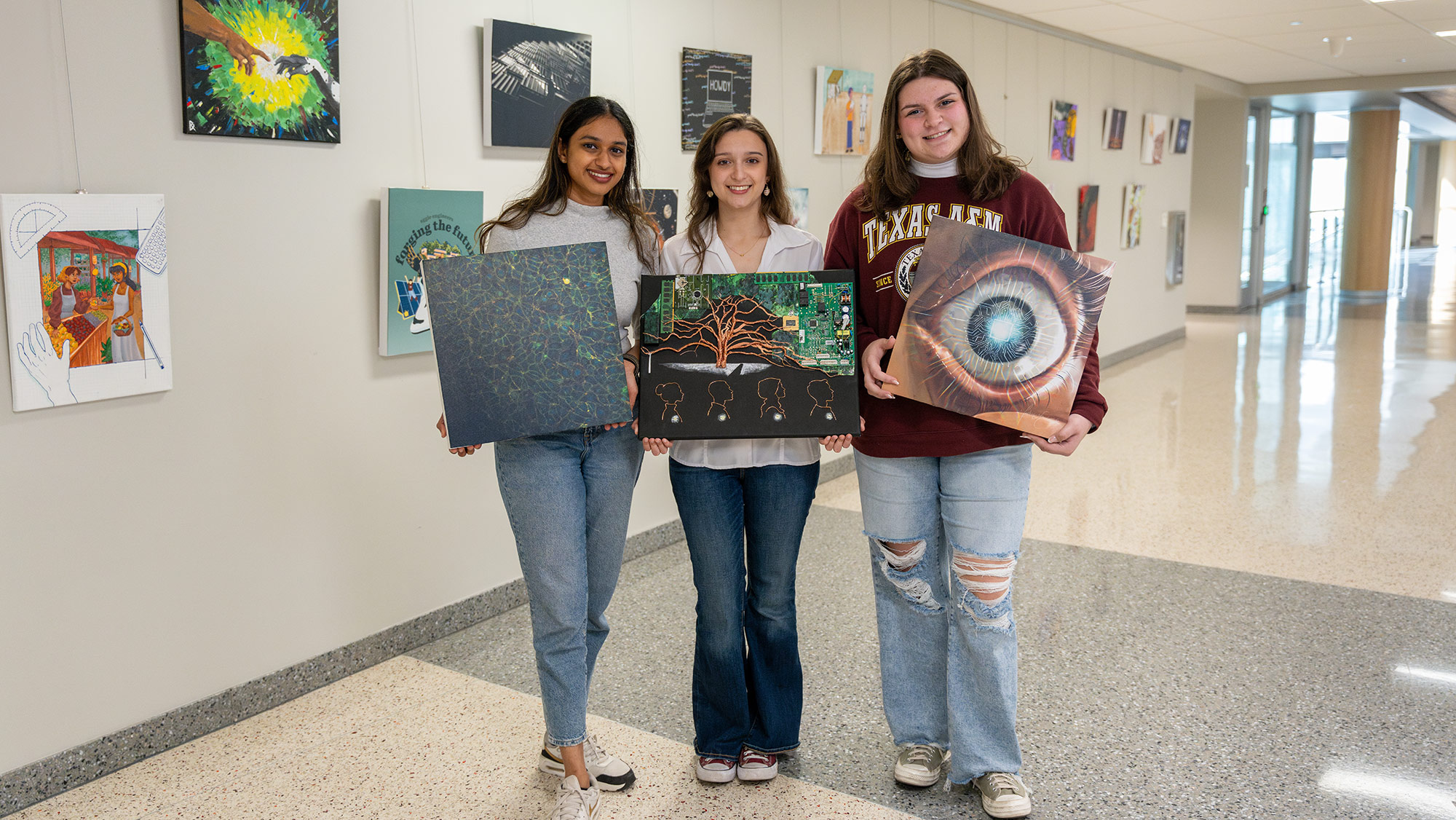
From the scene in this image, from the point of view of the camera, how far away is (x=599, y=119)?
216cm

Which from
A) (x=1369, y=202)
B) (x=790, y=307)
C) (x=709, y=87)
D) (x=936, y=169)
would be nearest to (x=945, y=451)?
(x=790, y=307)

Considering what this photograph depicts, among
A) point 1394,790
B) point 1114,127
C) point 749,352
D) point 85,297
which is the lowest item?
point 1394,790

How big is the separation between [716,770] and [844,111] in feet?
12.7

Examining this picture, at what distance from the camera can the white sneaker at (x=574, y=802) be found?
223cm

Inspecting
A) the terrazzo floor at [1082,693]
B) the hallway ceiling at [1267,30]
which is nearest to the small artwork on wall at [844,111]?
the hallway ceiling at [1267,30]

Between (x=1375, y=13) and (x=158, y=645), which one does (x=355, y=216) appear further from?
(x=1375, y=13)

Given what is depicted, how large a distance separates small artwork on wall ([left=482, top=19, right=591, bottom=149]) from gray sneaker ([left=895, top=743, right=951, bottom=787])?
2356 mm

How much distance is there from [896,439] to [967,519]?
224mm

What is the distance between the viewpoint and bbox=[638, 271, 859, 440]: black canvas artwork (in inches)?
82.6

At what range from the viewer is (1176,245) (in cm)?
1055

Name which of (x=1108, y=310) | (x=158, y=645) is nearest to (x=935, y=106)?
(x=158, y=645)

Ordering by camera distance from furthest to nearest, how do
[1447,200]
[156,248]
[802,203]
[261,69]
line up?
[1447,200] < [802,203] < [261,69] < [156,248]

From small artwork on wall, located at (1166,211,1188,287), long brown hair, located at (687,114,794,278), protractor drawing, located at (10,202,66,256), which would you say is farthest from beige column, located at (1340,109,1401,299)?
protractor drawing, located at (10,202,66,256)

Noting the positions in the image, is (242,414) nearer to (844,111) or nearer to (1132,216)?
(844,111)
